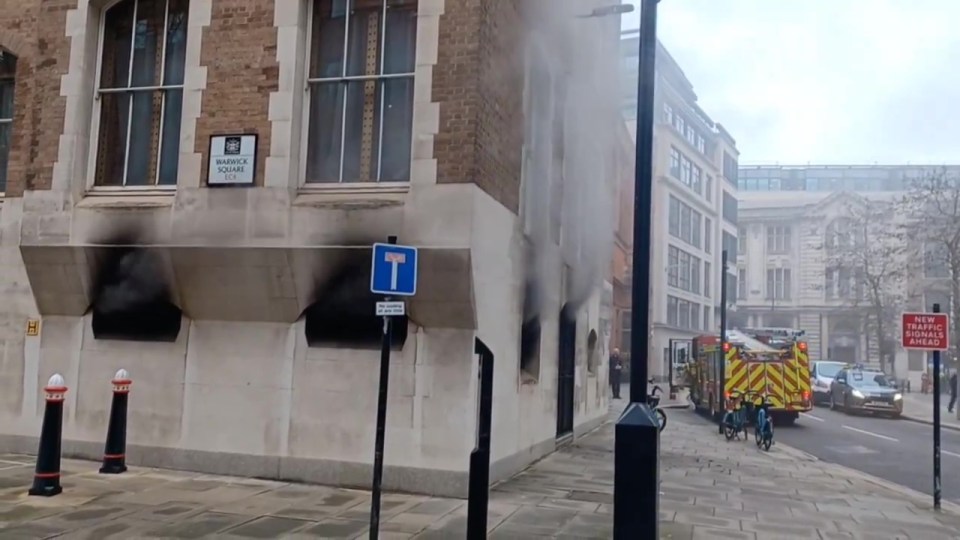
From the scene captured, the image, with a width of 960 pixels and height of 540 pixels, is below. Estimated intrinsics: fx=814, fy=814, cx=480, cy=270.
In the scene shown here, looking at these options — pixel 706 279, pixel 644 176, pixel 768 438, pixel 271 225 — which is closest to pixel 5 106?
pixel 271 225

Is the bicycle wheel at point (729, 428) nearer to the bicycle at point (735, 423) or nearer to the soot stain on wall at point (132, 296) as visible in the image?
the bicycle at point (735, 423)

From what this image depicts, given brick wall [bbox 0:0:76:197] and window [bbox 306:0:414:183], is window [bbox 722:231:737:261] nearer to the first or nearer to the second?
window [bbox 306:0:414:183]

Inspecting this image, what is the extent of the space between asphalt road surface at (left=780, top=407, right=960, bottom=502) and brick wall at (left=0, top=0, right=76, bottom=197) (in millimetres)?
12906

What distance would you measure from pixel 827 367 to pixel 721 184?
3906 cm

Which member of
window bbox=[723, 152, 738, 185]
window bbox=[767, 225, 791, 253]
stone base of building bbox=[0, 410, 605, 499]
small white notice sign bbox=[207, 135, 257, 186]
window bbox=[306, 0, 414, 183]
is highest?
window bbox=[723, 152, 738, 185]

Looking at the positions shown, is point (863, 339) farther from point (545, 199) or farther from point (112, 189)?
point (112, 189)

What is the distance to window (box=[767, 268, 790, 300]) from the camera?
258 ft

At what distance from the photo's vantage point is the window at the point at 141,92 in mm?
10297

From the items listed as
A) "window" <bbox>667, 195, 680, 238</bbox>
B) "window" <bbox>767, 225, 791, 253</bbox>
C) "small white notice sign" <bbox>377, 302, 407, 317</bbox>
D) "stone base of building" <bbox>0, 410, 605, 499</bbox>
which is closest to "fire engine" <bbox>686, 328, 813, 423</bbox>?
"stone base of building" <bbox>0, 410, 605, 499</bbox>

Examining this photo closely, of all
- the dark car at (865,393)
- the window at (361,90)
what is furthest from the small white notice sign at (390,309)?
the dark car at (865,393)

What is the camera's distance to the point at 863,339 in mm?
70125

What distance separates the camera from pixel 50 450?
26.4 ft

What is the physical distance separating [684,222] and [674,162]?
5495 mm

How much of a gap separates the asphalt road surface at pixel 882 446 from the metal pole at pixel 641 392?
750cm
